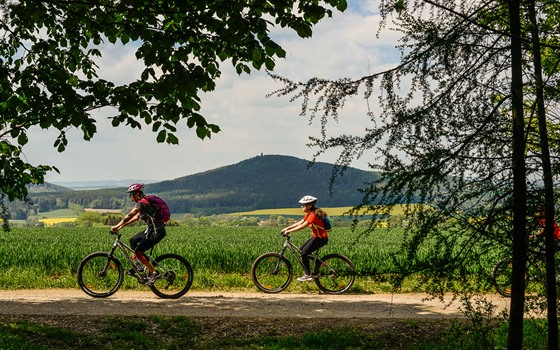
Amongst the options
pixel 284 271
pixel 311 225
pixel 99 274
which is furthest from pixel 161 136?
pixel 284 271

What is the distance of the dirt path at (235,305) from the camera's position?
35.2 ft

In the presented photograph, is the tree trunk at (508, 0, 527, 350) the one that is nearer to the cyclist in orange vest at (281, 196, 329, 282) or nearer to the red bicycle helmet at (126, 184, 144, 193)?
the cyclist in orange vest at (281, 196, 329, 282)

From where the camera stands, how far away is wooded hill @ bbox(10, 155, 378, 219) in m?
159

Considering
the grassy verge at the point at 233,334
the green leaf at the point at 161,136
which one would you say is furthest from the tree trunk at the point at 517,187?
the green leaf at the point at 161,136

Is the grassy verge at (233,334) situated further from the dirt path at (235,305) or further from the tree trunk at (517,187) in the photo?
the tree trunk at (517,187)

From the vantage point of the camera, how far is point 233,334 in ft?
29.7

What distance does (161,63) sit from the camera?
26.3ft

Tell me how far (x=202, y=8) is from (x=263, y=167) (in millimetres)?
181177

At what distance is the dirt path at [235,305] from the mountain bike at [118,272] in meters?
0.23

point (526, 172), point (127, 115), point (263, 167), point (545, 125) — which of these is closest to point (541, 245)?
point (526, 172)

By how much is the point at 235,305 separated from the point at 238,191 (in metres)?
166

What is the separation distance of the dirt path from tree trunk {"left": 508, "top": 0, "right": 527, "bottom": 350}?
3.77m

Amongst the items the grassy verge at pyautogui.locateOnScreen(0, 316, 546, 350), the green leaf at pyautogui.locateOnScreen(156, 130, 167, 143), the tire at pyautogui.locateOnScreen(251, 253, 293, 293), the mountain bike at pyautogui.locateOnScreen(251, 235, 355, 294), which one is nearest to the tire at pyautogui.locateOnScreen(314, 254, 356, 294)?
the mountain bike at pyautogui.locateOnScreen(251, 235, 355, 294)

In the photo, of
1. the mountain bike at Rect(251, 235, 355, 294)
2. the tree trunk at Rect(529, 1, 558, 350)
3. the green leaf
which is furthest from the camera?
the mountain bike at Rect(251, 235, 355, 294)
